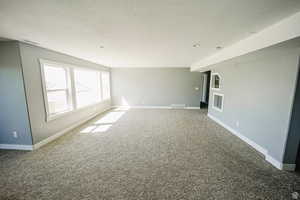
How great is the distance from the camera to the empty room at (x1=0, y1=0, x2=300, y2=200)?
1475 millimetres

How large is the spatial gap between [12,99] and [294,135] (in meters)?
5.34

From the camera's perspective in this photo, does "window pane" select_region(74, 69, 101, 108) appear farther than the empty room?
Yes

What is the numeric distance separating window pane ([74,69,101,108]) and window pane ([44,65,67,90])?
0.47 meters

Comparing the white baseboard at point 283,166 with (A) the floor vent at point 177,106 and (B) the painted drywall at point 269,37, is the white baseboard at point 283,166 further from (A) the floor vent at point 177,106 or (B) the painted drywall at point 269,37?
(A) the floor vent at point 177,106

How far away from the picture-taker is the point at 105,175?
1.98 meters

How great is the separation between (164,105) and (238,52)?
4.84 meters

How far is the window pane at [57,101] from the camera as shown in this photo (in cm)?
322

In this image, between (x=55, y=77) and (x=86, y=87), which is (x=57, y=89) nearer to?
(x=55, y=77)

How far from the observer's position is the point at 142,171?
2.08 m

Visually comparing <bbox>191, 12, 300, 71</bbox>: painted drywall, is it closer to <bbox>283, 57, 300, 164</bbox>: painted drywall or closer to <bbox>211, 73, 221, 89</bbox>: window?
<bbox>283, 57, 300, 164</bbox>: painted drywall

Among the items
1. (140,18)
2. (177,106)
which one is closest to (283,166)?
(140,18)

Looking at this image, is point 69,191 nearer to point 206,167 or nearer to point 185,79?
point 206,167

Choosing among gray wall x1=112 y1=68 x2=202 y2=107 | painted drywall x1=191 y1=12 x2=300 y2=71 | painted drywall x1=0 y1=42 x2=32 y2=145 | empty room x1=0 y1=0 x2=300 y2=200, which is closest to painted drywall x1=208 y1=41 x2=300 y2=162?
empty room x1=0 y1=0 x2=300 y2=200

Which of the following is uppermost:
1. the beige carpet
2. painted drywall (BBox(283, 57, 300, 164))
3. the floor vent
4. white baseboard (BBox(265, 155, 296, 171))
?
painted drywall (BBox(283, 57, 300, 164))
